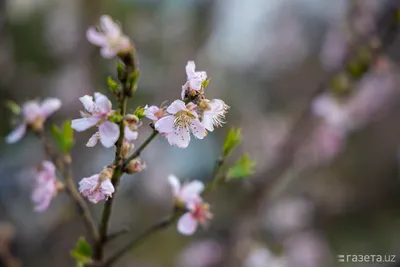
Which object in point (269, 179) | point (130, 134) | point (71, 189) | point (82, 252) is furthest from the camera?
point (269, 179)

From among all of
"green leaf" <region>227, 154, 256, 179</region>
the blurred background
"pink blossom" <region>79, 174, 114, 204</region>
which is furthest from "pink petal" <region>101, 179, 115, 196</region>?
the blurred background

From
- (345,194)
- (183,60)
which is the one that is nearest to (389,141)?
(345,194)

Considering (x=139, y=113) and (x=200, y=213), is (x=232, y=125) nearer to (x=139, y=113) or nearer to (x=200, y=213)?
(x=200, y=213)

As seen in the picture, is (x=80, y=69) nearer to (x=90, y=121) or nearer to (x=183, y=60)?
(x=183, y=60)

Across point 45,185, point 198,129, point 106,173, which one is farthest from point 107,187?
point 45,185

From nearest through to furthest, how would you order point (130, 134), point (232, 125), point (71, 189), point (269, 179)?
point (130, 134) < point (71, 189) < point (269, 179) < point (232, 125)

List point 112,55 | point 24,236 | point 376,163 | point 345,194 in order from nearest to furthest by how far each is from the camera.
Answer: point 112,55 < point 24,236 < point 345,194 < point 376,163

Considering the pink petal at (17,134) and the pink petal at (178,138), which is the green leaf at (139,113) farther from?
the pink petal at (17,134)

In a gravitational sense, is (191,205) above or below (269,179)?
below
